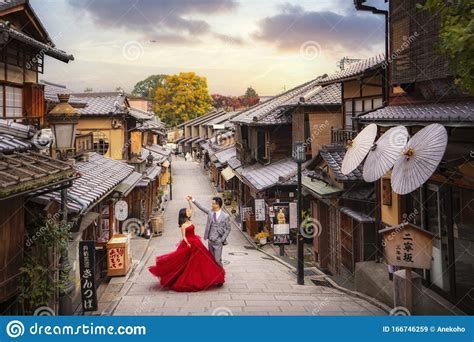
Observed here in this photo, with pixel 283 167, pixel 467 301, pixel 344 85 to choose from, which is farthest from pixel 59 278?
pixel 283 167

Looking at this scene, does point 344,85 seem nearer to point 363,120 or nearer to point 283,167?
point 283,167

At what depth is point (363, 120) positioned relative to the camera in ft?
40.2

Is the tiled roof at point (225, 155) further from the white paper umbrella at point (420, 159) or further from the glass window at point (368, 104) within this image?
the white paper umbrella at point (420, 159)

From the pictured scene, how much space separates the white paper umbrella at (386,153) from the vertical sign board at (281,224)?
9.46m

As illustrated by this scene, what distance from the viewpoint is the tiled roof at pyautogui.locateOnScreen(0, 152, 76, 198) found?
6665 millimetres

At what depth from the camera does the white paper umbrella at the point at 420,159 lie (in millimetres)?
7043

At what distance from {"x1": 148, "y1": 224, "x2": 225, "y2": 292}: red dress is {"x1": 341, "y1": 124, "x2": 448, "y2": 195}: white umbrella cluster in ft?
14.7

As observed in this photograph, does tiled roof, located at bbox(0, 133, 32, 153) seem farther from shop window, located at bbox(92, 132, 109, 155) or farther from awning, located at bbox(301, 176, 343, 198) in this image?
shop window, located at bbox(92, 132, 109, 155)

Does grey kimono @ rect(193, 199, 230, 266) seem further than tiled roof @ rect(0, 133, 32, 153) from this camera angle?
Yes

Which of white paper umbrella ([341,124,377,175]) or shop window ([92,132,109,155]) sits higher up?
shop window ([92,132,109,155])

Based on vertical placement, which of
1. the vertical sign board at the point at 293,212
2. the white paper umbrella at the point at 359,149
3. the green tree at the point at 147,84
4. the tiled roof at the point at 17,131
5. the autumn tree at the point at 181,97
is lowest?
the vertical sign board at the point at 293,212

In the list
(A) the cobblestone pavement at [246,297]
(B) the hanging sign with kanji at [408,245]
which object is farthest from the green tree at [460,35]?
(A) the cobblestone pavement at [246,297]

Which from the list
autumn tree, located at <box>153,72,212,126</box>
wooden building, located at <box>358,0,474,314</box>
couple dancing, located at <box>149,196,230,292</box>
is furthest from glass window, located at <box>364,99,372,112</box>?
autumn tree, located at <box>153,72,212,126</box>

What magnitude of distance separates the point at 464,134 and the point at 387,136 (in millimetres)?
1511
